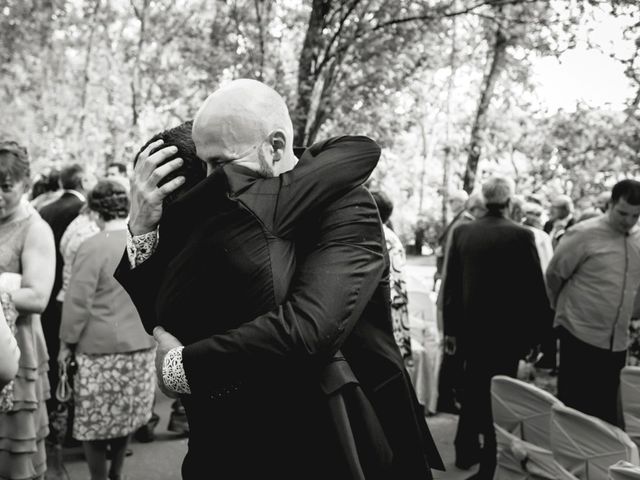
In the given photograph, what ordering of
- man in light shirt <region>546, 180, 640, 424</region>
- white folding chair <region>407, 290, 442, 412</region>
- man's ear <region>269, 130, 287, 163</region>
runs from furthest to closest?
white folding chair <region>407, 290, 442, 412</region> < man in light shirt <region>546, 180, 640, 424</region> < man's ear <region>269, 130, 287, 163</region>

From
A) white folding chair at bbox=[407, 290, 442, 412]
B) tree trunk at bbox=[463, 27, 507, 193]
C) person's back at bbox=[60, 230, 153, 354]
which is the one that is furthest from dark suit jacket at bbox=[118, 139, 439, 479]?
tree trunk at bbox=[463, 27, 507, 193]

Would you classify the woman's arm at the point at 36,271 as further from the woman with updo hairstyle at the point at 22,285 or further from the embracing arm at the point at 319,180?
the embracing arm at the point at 319,180

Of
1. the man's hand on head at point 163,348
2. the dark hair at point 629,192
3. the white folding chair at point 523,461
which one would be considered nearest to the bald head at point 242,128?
the man's hand on head at point 163,348

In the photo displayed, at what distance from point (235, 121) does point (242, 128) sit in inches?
0.9

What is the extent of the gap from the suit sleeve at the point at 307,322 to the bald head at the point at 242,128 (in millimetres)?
239

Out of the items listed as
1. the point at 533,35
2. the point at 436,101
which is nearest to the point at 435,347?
the point at 533,35

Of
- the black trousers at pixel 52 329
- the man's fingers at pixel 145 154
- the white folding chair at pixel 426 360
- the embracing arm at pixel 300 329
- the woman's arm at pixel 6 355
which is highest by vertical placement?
the man's fingers at pixel 145 154

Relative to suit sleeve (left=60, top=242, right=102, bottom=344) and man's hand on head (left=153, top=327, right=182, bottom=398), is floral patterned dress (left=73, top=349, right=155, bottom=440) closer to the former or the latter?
suit sleeve (left=60, top=242, right=102, bottom=344)

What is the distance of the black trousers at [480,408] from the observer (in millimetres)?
4824

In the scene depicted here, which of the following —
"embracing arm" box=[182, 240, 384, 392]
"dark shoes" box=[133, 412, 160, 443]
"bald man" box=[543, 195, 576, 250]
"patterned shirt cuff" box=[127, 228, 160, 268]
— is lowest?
"dark shoes" box=[133, 412, 160, 443]

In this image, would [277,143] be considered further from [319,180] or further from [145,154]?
[145,154]

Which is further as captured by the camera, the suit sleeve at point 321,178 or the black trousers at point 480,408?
the black trousers at point 480,408

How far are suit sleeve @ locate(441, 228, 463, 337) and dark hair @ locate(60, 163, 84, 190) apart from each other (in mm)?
3284

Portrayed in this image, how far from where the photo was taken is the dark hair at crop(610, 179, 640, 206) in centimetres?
444
